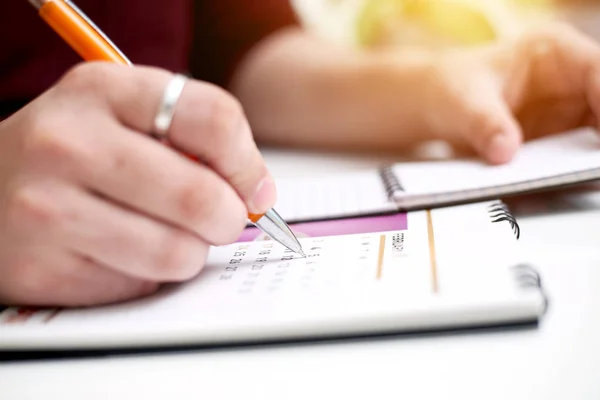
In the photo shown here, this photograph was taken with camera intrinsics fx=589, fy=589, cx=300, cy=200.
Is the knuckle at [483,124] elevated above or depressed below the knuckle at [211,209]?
below

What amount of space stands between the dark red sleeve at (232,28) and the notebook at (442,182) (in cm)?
45

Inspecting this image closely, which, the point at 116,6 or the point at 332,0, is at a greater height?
the point at 116,6

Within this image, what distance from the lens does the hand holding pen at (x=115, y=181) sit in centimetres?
29

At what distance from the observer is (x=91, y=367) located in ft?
0.92

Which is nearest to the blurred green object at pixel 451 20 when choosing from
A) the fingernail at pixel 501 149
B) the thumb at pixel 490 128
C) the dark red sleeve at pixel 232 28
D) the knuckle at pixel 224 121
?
the dark red sleeve at pixel 232 28

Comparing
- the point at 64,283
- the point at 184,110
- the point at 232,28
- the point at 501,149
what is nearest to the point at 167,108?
the point at 184,110

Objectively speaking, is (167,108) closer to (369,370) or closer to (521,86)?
(369,370)

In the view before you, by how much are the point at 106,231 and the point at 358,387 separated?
148mm

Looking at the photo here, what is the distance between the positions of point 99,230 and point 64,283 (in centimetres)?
4

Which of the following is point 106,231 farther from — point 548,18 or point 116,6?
point 548,18

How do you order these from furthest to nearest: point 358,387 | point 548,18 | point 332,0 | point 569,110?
point 332,0 < point 548,18 < point 569,110 < point 358,387

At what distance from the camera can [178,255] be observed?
12.3 inches

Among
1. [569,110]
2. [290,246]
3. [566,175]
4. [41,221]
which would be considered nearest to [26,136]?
[41,221]

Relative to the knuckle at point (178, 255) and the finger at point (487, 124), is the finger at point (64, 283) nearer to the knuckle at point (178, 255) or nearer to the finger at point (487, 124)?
the knuckle at point (178, 255)
